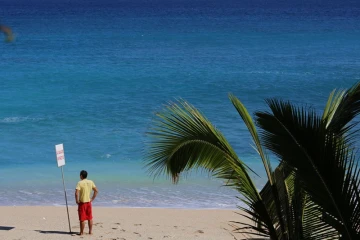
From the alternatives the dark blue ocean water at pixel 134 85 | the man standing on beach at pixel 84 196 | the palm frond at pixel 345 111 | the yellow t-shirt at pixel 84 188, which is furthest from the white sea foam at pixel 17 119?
the palm frond at pixel 345 111

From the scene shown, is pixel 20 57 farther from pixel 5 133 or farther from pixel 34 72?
pixel 5 133

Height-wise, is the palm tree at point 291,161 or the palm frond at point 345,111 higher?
the palm frond at point 345,111

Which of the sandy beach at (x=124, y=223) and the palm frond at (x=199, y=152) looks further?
the sandy beach at (x=124, y=223)

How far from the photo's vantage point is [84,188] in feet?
39.5

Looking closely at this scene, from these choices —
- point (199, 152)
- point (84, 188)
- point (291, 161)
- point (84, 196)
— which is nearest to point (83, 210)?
point (84, 196)

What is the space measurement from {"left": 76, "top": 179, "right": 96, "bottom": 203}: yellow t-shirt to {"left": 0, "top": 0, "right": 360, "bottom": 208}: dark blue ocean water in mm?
3789

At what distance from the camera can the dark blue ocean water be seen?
709 inches

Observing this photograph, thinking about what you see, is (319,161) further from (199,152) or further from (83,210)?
(83,210)

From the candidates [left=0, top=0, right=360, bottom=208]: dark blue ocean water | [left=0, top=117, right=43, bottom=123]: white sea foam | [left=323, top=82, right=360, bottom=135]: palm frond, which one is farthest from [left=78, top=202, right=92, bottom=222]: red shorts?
[left=0, top=117, right=43, bottom=123]: white sea foam

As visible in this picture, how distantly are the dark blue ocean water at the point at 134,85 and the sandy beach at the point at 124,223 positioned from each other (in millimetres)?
1011

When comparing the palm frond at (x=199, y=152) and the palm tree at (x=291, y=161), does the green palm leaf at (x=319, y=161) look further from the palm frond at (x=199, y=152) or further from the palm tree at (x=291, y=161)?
the palm frond at (x=199, y=152)

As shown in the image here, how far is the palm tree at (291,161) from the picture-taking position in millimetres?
6066

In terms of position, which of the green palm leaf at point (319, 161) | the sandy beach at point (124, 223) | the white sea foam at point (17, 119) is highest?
the white sea foam at point (17, 119)

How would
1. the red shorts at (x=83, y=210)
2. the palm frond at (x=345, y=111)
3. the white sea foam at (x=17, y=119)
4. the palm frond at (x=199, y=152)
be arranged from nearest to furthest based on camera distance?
1. the palm frond at (x=345, y=111)
2. the palm frond at (x=199, y=152)
3. the red shorts at (x=83, y=210)
4. the white sea foam at (x=17, y=119)
